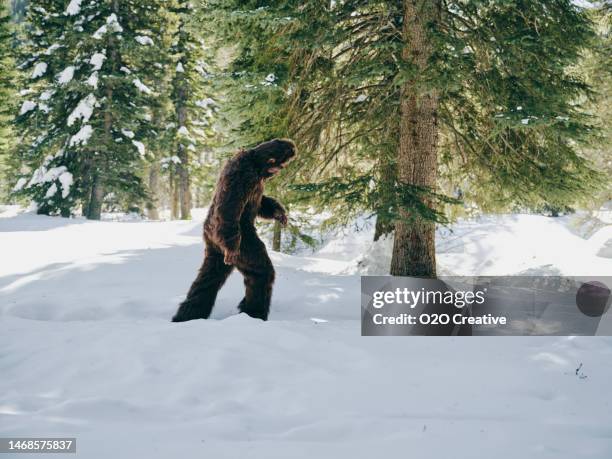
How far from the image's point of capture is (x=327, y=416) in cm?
295

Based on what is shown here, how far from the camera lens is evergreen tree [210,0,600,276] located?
6.18 m

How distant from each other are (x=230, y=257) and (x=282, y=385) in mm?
1676

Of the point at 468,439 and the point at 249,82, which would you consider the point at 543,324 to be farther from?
the point at 249,82

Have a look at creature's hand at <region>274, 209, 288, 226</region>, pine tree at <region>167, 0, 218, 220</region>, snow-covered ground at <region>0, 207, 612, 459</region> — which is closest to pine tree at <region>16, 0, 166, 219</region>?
pine tree at <region>167, 0, 218, 220</region>

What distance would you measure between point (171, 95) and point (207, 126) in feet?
9.39

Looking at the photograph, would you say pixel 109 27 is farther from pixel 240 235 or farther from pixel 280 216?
pixel 240 235

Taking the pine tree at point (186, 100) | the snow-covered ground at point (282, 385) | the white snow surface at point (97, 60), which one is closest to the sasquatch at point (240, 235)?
the snow-covered ground at point (282, 385)

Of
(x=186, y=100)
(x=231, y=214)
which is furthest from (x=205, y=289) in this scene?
(x=186, y=100)

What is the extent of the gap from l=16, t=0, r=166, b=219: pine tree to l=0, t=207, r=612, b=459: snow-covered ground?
13.6 meters

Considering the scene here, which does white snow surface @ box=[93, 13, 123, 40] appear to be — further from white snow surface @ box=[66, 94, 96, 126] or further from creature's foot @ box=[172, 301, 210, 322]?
creature's foot @ box=[172, 301, 210, 322]

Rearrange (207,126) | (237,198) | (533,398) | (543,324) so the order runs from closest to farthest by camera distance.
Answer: (533,398) → (237,198) → (543,324) → (207,126)

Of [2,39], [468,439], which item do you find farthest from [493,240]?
[2,39]

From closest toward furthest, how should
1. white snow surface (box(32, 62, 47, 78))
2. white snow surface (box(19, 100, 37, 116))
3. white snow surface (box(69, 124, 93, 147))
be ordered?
white snow surface (box(69, 124, 93, 147)) < white snow surface (box(32, 62, 47, 78)) < white snow surface (box(19, 100, 37, 116))

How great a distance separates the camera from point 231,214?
15.1 ft
